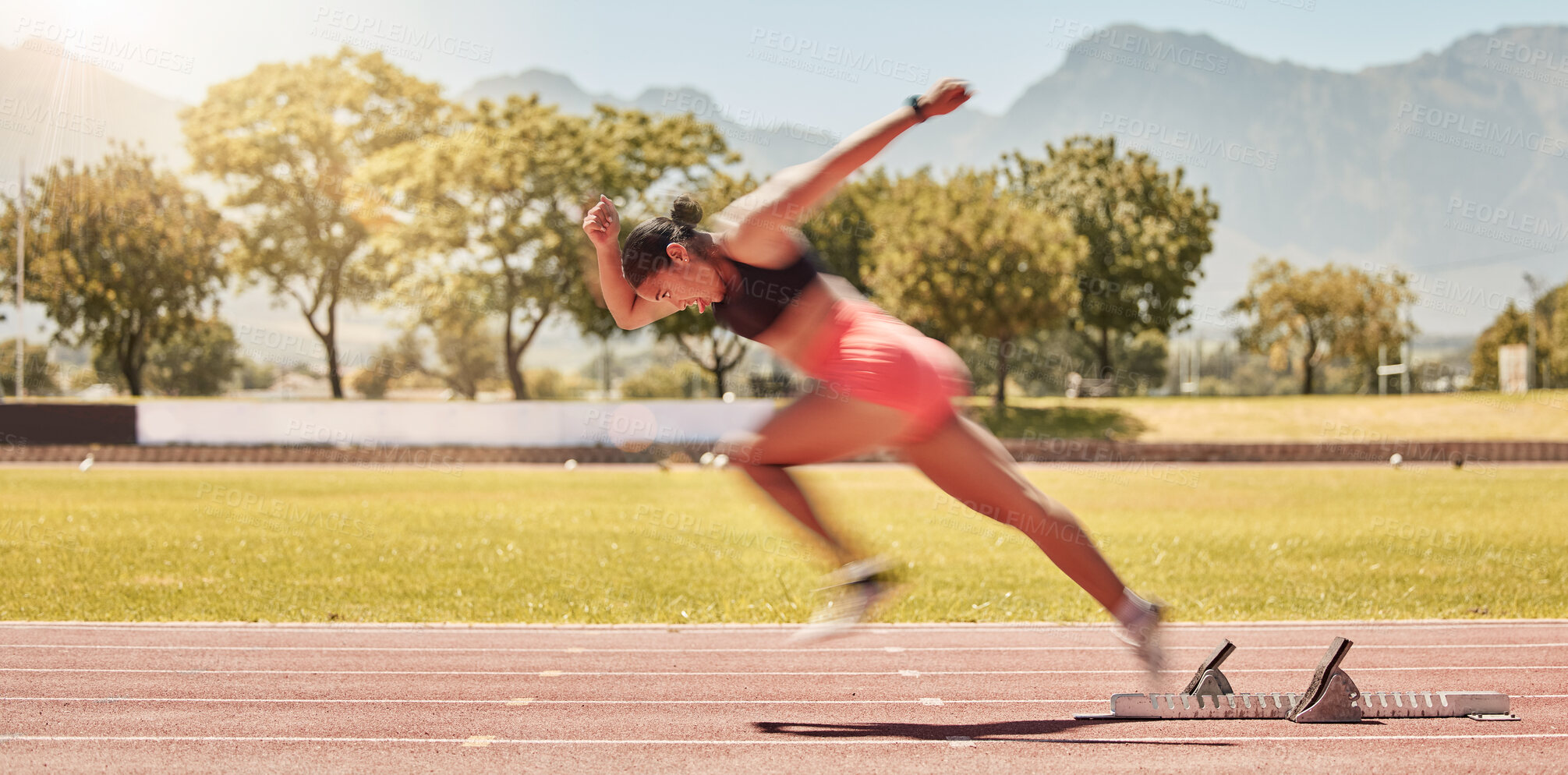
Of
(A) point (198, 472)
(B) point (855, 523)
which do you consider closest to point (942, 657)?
(B) point (855, 523)

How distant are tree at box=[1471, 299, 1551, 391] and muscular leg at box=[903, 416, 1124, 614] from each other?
3824 inches

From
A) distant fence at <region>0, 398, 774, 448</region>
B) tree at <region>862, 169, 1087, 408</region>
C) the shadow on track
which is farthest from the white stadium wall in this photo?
the shadow on track

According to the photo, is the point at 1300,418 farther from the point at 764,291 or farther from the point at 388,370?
the point at 388,370

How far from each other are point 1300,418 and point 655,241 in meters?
42.8

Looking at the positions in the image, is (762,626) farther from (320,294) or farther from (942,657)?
(320,294)

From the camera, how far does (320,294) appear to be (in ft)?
161

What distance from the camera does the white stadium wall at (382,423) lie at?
108 feet

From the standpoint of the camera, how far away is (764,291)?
379 cm

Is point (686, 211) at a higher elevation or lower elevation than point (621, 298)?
higher

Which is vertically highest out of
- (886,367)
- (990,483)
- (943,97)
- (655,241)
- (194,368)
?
(194,368)

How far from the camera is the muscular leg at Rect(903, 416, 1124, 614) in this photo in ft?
12.5

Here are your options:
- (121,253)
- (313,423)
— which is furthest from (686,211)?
(121,253)

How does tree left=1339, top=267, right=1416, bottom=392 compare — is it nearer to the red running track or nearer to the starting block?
the red running track

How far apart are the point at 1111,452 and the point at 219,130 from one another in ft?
127
